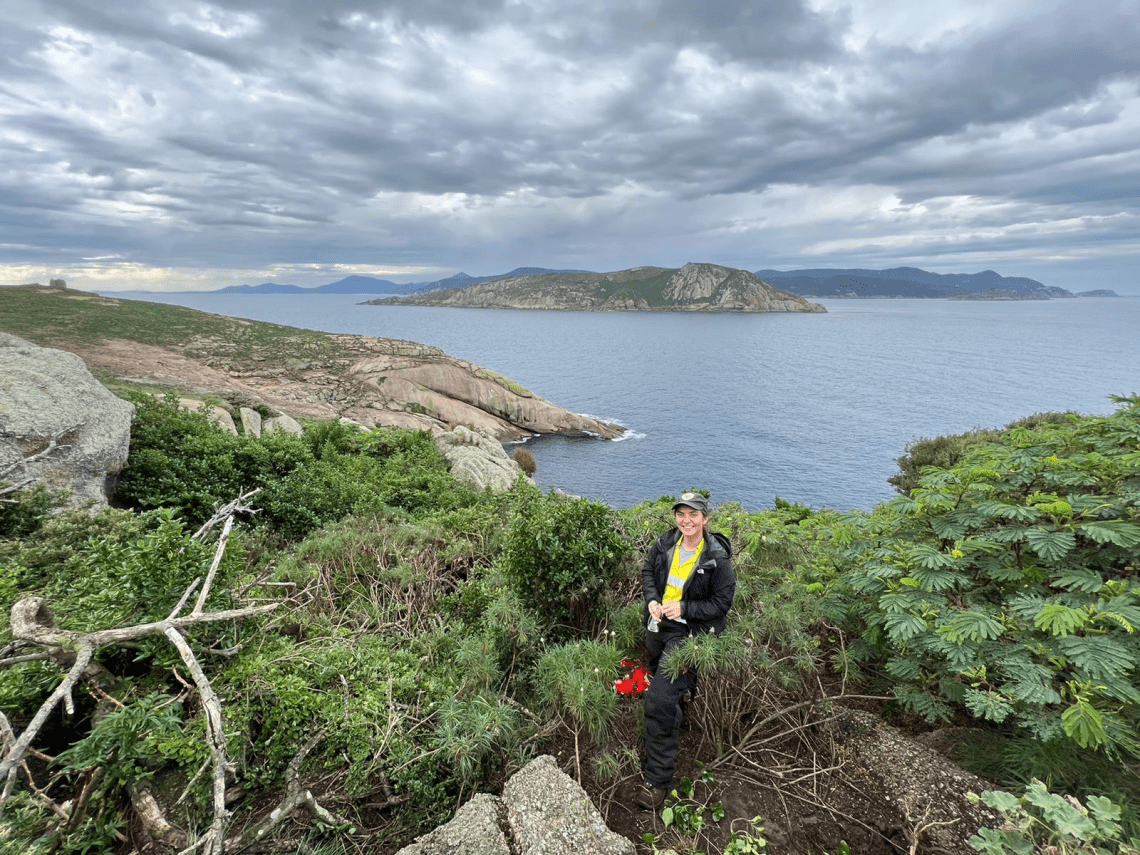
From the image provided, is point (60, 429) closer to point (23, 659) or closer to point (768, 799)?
point (23, 659)

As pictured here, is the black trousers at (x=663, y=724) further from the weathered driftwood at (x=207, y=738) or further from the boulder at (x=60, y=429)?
the boulder at (x=60, y=429)

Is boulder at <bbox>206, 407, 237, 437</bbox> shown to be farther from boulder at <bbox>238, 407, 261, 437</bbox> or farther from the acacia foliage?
the acacia foliage

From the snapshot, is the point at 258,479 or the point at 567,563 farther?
the point at 258,479

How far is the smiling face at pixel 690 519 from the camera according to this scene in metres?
4.78

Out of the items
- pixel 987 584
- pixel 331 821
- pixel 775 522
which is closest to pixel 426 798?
pixel 331 821

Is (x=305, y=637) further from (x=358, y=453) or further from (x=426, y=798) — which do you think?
(x=358, y=453)

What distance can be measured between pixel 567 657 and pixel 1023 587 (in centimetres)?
407

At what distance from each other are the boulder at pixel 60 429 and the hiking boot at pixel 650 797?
9.65 metres

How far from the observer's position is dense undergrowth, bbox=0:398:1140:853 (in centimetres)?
339

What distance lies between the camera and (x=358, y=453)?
16609 millimetres

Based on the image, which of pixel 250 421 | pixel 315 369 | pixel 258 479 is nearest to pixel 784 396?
pixel 315 369

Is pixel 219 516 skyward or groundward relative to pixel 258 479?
skyward

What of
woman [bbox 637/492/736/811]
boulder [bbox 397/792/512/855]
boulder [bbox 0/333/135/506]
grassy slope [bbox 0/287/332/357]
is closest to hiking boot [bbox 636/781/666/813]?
woman [bbox 637/492/736/811]

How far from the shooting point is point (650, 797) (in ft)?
13.3
